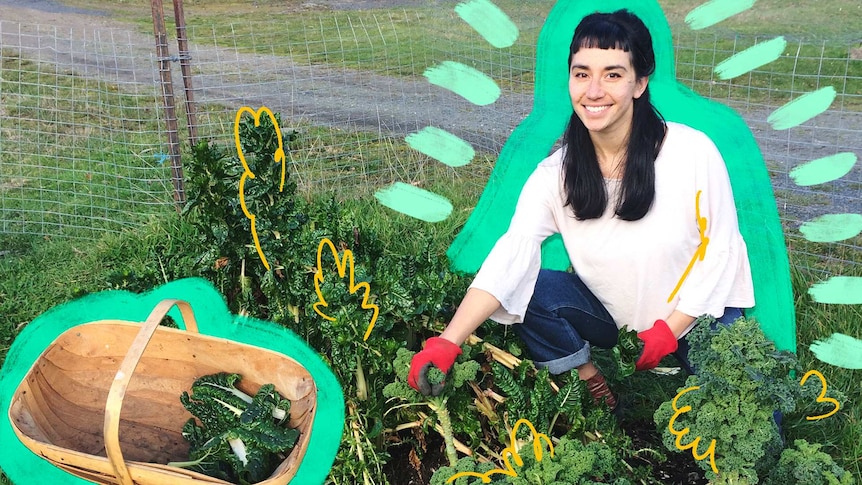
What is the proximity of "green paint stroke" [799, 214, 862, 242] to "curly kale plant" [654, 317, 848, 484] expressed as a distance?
0.73 meters

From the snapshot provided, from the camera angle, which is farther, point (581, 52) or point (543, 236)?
point (543, 236)

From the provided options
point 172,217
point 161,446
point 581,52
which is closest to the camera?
point 581,52

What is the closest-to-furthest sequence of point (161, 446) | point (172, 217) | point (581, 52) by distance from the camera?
point (581, 52) < point (161, 446) < point (172, 217)

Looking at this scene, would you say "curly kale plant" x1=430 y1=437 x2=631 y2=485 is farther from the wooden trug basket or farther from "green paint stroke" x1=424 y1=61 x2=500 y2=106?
"green paint stroke" x1=424 y1=61 x2=500 y2=106

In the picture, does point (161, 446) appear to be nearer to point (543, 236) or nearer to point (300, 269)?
point (300, 269)

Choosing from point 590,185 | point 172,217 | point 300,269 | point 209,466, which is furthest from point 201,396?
point 172,217

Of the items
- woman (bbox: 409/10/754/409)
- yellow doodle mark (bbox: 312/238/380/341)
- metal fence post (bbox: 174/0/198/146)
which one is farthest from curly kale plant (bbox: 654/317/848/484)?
metal fence post (bbox: 174/0/198/146)

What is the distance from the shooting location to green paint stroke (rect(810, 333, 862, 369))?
2.67 metres

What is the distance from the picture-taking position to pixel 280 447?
235 centimetres

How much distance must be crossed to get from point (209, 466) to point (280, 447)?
0.29 metres

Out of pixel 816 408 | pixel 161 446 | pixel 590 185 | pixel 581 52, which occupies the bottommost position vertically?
pixel 161 446

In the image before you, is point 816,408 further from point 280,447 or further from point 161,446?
point 161,446

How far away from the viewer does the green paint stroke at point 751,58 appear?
2.38 m

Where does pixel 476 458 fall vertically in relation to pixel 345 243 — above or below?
below
